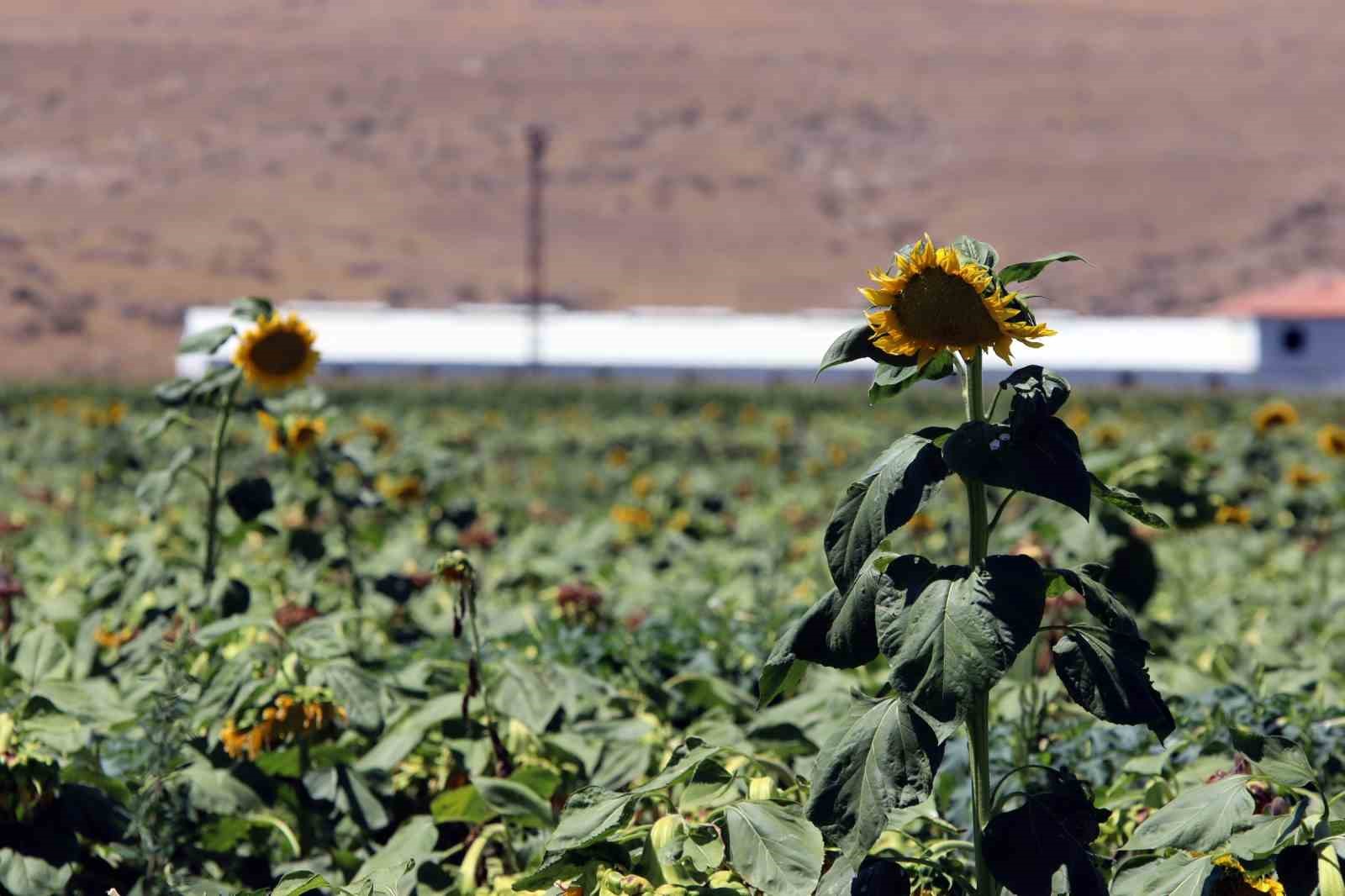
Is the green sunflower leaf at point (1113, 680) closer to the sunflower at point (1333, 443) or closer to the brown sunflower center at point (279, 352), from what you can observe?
the brown sunflower center at point (279, 352)

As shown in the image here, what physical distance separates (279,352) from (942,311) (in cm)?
280

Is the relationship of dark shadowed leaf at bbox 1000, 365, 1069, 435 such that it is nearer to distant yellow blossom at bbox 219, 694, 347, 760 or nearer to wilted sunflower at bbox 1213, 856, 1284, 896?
wilted sunflower at bbox 1213, 856, 1284, 896

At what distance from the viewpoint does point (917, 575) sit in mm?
2371

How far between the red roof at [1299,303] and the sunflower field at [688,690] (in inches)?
1863

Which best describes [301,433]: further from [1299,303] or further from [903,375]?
[1299,303]

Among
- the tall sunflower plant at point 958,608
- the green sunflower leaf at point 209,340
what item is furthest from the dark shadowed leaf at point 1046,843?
the green sunflower leaf at point 209,340

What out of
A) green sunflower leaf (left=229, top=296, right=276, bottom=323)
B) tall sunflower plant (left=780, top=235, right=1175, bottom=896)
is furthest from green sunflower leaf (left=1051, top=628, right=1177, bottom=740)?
green sunflower leaf (left=229, top=296, right=276, bottom=323)

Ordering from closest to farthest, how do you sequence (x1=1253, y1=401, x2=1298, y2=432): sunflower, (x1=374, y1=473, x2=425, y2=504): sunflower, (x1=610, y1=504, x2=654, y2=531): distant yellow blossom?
1. (x1=374, y1=473, x2=425, y2=504): sunflower
2. (x1=610, y1=504, x2=654, y2=531): distant yellow blossom
3. (x1=1253, y1=401, x2=1298, y2=432): sunflower

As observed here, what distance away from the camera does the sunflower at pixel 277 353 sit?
185 inches

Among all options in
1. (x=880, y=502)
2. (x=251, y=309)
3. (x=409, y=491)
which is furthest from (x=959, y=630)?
(x=409, y=491)

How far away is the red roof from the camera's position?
51219mm

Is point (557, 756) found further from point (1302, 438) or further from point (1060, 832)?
point (1302, 438)

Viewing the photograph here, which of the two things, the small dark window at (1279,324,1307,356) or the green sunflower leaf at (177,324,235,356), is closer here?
the green sunflower leaf at (177,324,235,356)

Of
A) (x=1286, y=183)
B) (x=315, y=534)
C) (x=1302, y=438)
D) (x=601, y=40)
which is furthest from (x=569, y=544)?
(x=601, y=40)
